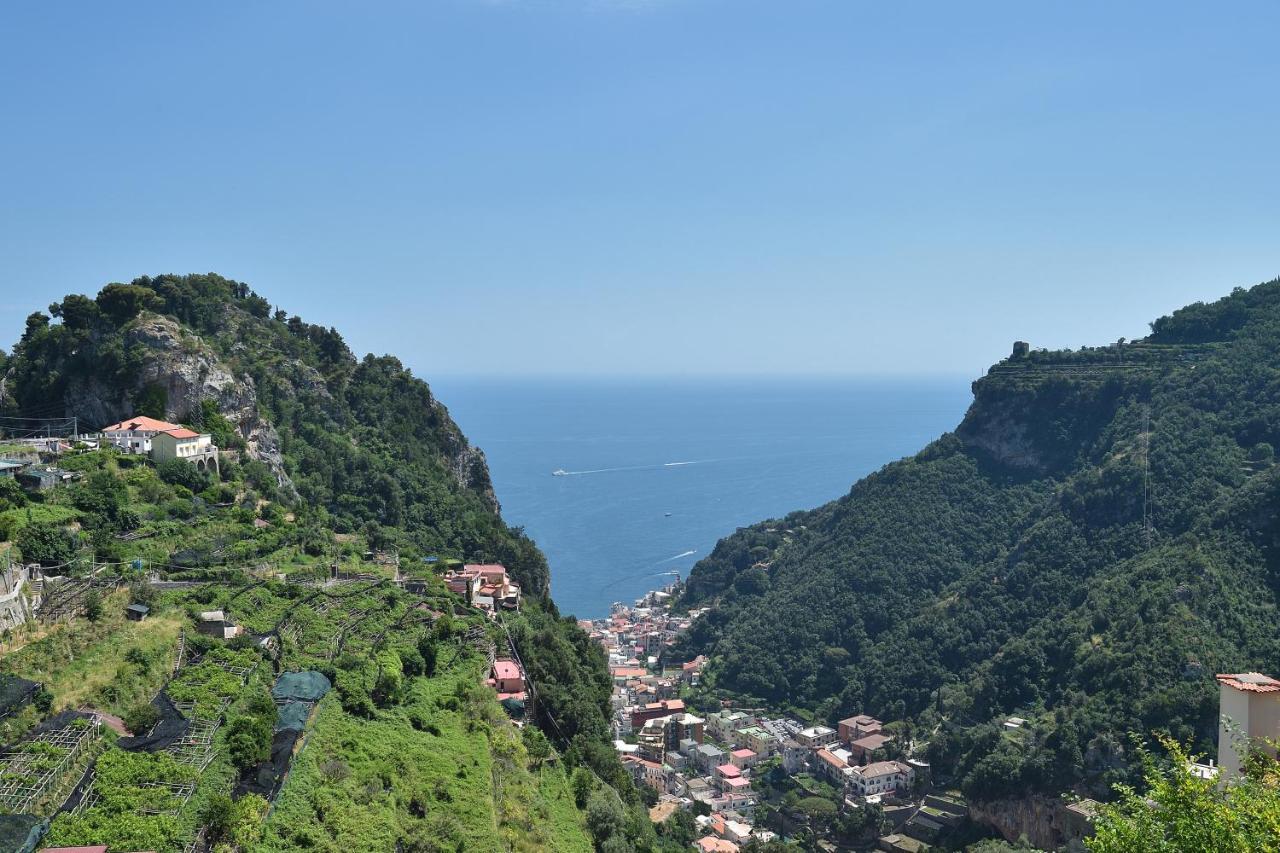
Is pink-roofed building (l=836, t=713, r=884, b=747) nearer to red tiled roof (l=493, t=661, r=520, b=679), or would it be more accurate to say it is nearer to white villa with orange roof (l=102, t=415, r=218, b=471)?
red tiled roof (l=493, t=661, r=520, b=679)

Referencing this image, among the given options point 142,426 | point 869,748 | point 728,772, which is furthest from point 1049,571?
point 142,426

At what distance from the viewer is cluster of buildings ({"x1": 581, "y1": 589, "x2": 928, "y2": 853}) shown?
40.5m

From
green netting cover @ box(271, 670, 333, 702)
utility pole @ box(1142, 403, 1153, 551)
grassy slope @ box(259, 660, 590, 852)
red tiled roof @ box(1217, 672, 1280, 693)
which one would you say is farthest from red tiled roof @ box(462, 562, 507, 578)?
utility pole @ box(1142, 403, 1153, 551)

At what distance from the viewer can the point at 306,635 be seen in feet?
69.4

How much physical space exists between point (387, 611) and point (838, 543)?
44581 millimetres

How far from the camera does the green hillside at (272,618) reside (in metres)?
14.6

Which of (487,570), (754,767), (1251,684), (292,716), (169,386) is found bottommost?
(754,767)

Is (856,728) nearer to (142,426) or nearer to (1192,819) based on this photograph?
(142,426)

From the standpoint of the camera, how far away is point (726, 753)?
150 feet

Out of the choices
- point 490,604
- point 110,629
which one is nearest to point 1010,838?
point 490,604

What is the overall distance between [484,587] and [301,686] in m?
16.0

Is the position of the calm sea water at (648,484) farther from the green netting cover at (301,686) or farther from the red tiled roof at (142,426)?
the green netting cover at (301,686)

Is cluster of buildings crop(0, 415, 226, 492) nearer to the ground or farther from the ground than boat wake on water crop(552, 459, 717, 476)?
farther from the ground

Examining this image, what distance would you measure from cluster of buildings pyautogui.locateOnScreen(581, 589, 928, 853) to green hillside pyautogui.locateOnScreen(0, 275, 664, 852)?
9.27m
